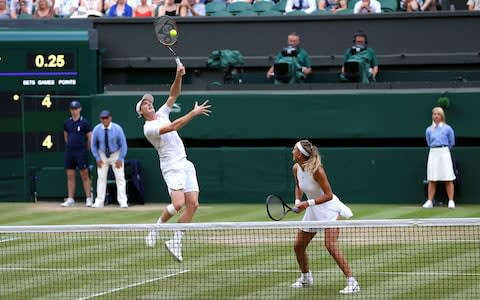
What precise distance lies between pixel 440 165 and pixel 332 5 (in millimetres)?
5066

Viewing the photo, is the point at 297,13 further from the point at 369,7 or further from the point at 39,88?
the point at 39,88

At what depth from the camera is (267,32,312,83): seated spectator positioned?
23.4 m

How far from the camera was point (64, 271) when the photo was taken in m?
14.0

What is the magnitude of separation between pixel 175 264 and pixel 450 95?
966cm

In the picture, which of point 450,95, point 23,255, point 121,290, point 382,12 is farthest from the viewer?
point 382,12

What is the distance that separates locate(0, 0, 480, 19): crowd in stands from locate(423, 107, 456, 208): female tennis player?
3.54 meters

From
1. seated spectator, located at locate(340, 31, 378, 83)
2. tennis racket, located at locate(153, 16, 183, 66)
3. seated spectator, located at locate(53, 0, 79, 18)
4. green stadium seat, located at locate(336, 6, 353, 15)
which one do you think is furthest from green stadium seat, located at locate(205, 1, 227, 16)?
tennis racket, located at locate(153, 16, 183, 66)

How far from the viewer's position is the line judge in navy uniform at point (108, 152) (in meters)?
22.5

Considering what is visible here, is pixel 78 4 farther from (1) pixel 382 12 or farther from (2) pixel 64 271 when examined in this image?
(2) pixel 64 271

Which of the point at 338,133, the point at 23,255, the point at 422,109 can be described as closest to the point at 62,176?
the point at 338,133

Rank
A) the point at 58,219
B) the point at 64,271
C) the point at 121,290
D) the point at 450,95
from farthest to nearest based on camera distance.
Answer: the point at 450,95
the point at 58,219
the point at 64,271
the point at 121,290

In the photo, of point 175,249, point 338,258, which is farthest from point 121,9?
point 338,258

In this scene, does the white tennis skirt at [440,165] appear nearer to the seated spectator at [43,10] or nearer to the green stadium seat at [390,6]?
the green stadium seat at [390,6]

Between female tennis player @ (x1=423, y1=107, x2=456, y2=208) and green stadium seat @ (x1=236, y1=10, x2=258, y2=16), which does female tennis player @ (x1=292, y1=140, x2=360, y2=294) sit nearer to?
female tennis player @ (x1=423, y1=107, x2=456, y2=208)
